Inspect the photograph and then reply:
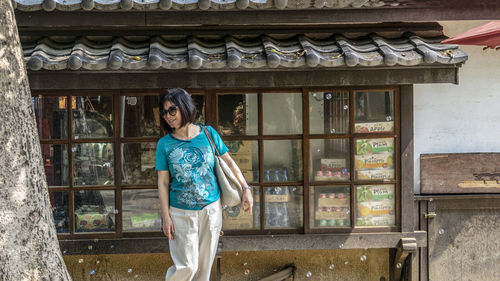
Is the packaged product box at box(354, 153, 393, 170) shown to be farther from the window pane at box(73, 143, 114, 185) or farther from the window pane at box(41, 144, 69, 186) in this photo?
the window pane at box(41, 144, 69, 186)

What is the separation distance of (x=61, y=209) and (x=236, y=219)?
1853mm

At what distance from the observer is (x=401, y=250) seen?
6.35 m

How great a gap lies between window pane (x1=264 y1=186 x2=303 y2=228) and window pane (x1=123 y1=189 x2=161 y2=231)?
118 centimetres

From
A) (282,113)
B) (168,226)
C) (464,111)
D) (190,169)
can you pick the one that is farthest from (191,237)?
(464,111)

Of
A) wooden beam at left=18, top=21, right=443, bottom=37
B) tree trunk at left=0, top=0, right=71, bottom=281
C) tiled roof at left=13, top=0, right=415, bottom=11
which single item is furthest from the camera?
wooden beam at left=18, top=21, right=443, bottom=37

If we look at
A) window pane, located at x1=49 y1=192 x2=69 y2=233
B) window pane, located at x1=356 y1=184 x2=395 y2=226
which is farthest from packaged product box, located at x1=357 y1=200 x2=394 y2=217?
window pane, located at x1=49 y1=192 x2=69 y2=233

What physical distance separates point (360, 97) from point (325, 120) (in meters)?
0.45

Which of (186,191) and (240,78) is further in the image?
(240,78)

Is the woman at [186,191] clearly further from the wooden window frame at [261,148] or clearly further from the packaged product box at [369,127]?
the packaged product box at [369,127]

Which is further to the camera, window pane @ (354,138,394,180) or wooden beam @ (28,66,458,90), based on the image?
window pane @ (354,138,394,180)

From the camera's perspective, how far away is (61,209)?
624 centimetres

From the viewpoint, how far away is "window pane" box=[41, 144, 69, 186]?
20.3 ft

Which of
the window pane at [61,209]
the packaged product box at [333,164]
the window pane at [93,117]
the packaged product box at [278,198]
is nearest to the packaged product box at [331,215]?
the packaged product box at [278,198]

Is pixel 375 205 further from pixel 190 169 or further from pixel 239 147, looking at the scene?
pixel 190 169
